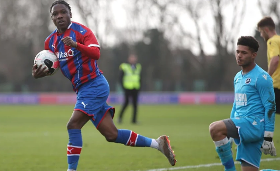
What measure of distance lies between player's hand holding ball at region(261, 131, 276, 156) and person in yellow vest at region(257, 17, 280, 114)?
2.53 meters

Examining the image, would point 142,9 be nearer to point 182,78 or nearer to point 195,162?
point 182,78

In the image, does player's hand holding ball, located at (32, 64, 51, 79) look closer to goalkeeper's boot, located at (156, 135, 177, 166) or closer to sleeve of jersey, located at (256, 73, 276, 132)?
goalkeeper's boot, located at (156, 135, 177, 166)

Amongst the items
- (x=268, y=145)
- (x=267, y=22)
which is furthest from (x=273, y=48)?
(x=268, y=145)

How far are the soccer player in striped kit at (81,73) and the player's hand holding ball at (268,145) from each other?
199 centimetres

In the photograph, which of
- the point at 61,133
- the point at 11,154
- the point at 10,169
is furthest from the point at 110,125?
the point at 61,133

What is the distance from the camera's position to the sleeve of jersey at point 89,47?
5.79 metres

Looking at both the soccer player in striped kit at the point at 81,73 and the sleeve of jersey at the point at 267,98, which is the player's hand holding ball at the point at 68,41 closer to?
the soccer player in striped kit at the point at 81,73

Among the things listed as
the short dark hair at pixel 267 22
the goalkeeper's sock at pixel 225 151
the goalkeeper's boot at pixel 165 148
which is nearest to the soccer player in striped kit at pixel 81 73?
the goalkeeper's boot at pixel 165 148

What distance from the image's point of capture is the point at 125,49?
143 ft

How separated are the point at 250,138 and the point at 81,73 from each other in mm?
2257

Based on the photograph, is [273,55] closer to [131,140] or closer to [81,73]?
[131,140]

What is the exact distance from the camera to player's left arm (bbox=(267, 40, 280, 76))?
295 inches

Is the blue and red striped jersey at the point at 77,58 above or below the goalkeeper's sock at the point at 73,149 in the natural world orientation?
above

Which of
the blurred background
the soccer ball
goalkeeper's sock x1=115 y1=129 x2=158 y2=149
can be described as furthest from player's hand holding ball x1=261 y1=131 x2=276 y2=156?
the blurred background
